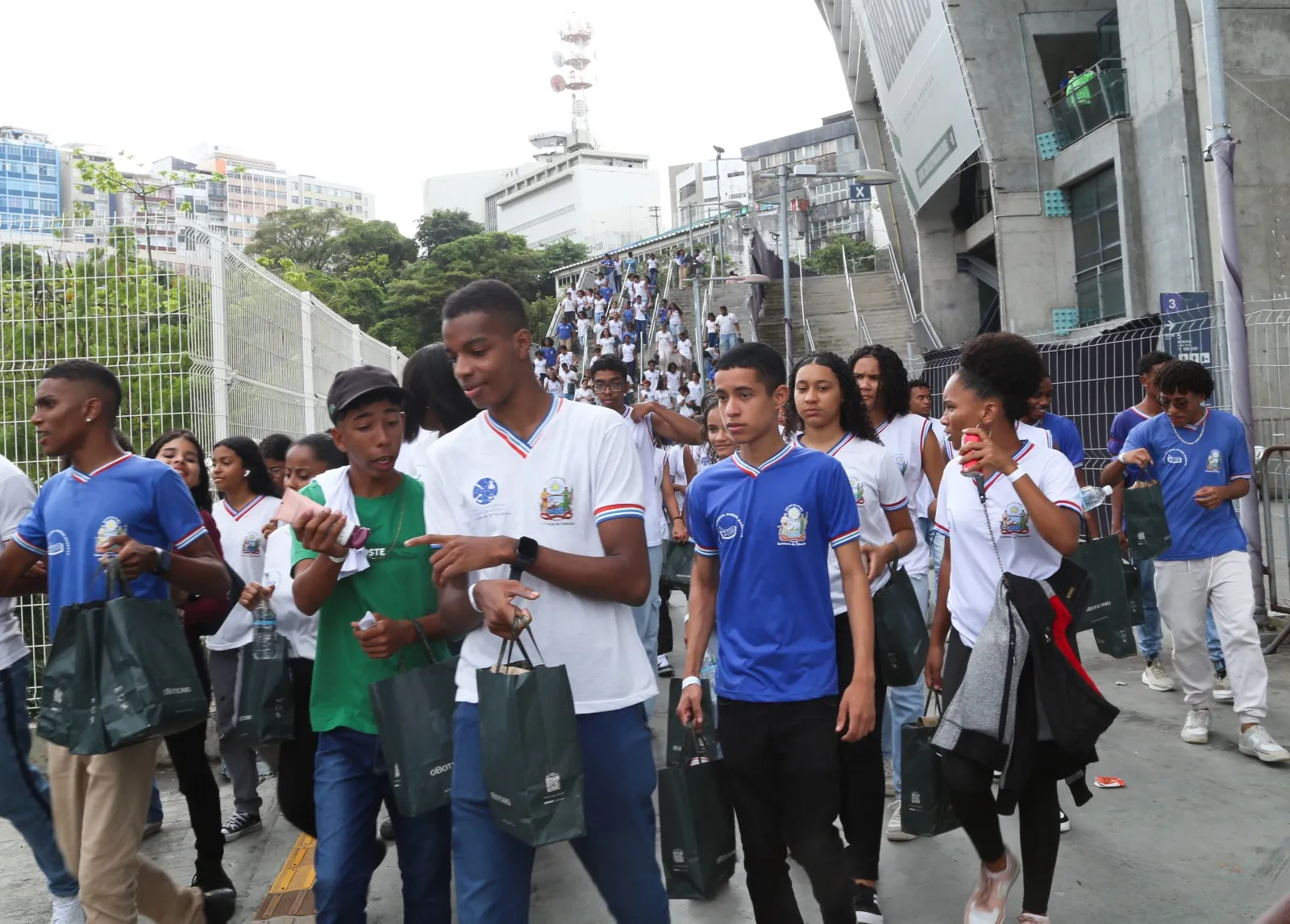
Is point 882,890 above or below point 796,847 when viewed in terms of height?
below

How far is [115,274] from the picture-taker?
801cm

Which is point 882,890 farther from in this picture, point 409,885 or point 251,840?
Result: point 251,840

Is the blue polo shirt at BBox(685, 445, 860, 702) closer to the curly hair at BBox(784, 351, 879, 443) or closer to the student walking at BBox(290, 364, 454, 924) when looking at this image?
the student walking at BBox(290, 364, 454, 924)

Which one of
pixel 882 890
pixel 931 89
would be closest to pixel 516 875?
pixel 882 890

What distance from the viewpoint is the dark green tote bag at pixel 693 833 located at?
10.7ft

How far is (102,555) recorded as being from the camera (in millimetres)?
3705

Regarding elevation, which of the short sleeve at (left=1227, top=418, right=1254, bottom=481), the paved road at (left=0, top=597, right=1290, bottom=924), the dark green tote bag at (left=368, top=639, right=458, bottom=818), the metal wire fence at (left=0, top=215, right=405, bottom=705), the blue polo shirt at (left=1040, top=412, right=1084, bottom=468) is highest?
the metal wire fence at (left=0, top=215, right=405, bottom=705)

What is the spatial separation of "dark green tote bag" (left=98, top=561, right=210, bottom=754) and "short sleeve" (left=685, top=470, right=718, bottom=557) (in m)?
1.62

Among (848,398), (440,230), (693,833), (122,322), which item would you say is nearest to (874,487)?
(848,398)

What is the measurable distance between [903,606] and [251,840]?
3347 mm

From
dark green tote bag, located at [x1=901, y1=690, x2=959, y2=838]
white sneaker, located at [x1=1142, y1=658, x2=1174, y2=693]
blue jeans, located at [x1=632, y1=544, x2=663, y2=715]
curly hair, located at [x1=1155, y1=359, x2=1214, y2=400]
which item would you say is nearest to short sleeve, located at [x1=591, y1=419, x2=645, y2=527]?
dark green tote bag, located at [x1=901, y1=690, x2=959, y2=838]

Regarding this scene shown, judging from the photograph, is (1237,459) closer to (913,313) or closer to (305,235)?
(913,313)

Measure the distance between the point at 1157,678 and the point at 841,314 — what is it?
2783 centimetres

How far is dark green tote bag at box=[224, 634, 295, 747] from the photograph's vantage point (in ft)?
12.9
